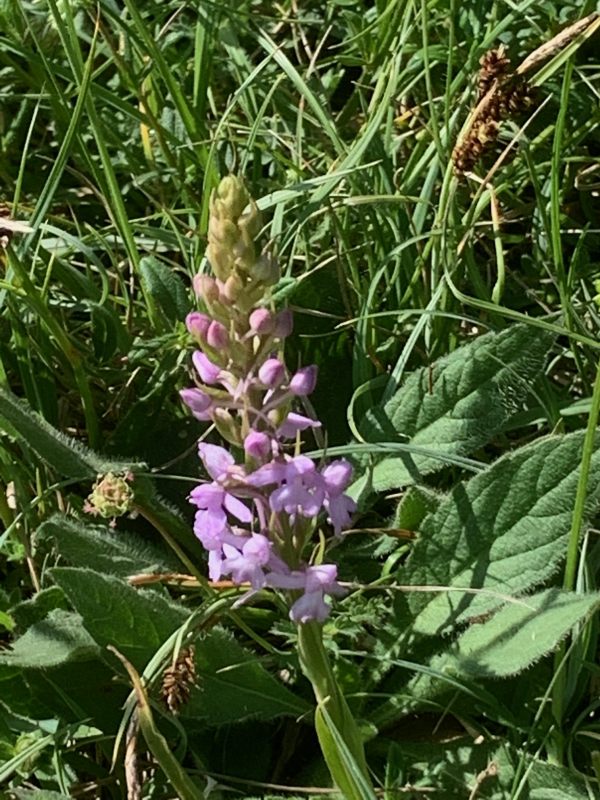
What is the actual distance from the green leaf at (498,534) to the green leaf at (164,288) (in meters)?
0.68

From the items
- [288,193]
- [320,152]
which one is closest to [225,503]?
[288,193]

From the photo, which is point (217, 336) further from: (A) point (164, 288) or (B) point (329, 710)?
(A) point (164, 288)

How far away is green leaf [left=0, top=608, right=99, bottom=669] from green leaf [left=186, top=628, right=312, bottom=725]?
19cm

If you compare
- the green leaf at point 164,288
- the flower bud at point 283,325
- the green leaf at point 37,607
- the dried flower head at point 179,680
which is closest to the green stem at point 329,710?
the dried flower head at point 179,680

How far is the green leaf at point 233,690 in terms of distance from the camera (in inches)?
73.2

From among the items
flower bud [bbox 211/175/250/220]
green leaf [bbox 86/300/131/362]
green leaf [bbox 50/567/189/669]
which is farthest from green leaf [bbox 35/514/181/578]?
flower bud [bbox 211/175/250/220]

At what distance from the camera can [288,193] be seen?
2127 mm

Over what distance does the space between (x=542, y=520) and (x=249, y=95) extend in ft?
4.10

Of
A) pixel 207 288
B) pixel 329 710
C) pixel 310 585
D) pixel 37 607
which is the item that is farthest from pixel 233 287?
pixel 37 607

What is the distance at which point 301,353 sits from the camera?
90.7 inches

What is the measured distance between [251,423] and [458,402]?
0.78 m

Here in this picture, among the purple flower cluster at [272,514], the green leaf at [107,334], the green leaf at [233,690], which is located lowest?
the green leaf at [233,690]

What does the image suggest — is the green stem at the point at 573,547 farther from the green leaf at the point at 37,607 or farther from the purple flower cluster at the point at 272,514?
the green leaf at the point at 37,607

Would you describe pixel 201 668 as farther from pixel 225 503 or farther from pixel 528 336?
pixel 528 336
